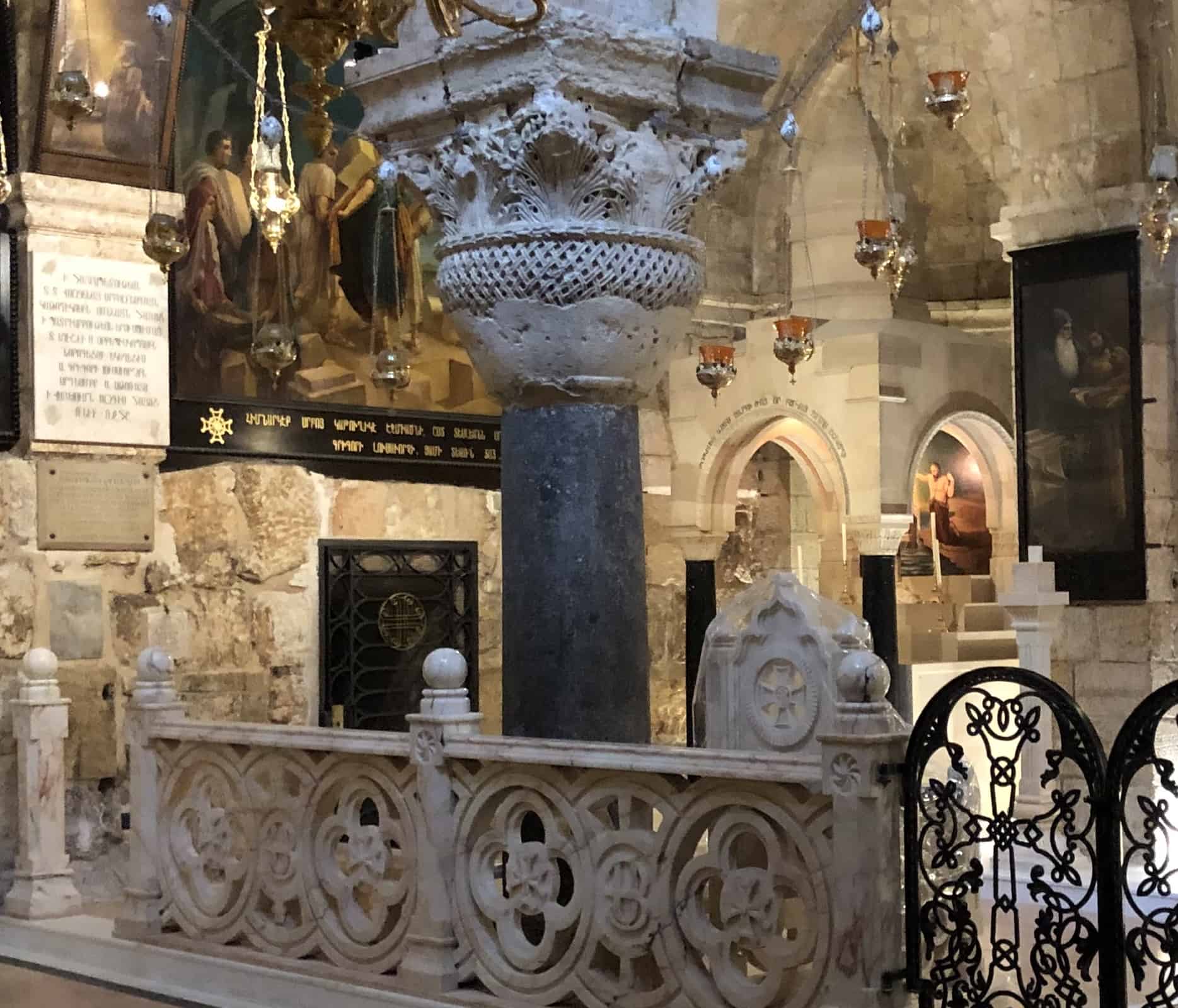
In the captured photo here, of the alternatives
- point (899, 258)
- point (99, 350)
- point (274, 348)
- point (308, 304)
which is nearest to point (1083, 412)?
point (899, 258)

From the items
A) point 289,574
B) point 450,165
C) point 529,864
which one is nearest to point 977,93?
point 289,574

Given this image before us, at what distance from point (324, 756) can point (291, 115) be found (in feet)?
14.3

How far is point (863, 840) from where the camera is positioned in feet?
11.4

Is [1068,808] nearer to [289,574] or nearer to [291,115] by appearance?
[289,574]

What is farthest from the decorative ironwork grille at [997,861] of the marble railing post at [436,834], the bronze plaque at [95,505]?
the bronze plaque at [95,505]

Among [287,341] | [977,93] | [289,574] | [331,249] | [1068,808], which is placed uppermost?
[977,93]

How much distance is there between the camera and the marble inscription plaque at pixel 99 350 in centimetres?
680

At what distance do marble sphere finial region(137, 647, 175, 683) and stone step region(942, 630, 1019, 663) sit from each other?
249 inches

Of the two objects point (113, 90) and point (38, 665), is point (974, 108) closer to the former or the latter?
point (113, 90)

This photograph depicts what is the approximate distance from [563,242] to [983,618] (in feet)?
24.4

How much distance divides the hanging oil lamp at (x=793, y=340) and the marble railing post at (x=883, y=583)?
4.45ft

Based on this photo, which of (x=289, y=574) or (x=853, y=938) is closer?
(x=853, y=938)

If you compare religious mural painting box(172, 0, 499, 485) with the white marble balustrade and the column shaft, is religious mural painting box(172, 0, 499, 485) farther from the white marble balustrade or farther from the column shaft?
the white marble balustrade

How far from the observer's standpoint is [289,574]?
7844 mm
